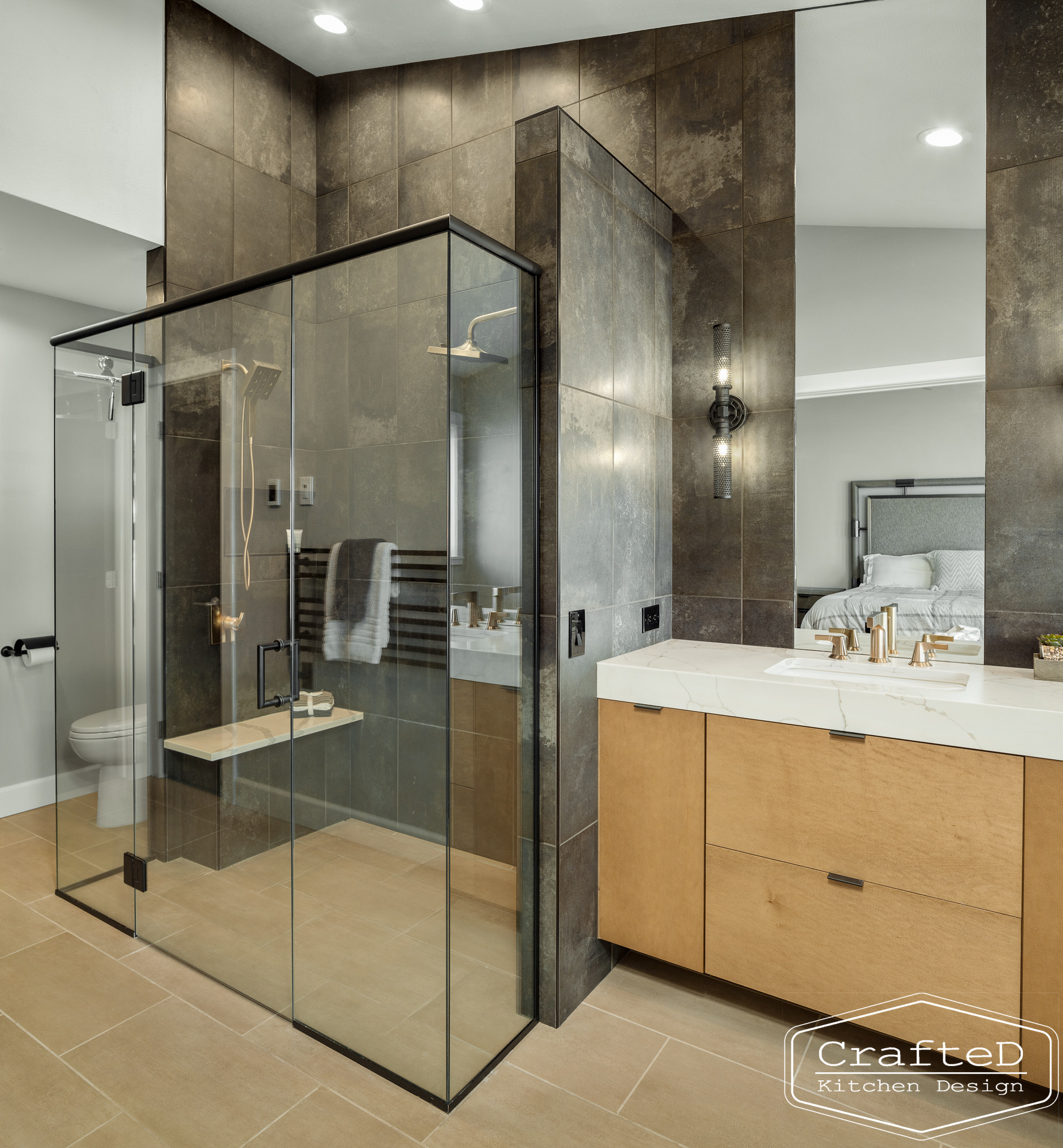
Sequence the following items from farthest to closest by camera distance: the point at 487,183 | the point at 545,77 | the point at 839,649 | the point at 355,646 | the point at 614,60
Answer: the point at 487,183 → the point at 545,77 → the point at 614,60 → the point at 839,649 → the point at 355,646

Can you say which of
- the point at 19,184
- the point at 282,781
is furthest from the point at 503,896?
the point at 19,184

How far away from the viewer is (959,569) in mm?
2131

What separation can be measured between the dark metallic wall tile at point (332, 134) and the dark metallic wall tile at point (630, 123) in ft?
3.97

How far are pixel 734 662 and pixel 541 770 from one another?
659 millimetres

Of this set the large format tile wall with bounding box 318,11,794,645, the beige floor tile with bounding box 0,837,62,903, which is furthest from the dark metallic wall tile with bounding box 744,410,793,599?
the beige floor tile with bounding box 0,837,62,903

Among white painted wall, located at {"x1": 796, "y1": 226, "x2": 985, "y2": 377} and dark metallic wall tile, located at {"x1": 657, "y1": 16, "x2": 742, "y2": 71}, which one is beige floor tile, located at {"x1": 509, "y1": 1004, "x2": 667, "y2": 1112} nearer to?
white painted wall, located at {"x1": 796, "y1": 226, "x2": 985, "y2": 377}

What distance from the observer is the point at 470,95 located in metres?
2.82

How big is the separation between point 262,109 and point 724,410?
7.72 ft

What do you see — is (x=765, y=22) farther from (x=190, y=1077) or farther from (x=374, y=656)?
(x=190, y=1077)

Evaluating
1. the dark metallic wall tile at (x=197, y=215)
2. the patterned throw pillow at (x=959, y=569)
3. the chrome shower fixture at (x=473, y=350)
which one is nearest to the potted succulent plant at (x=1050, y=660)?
the patterned throw pillow at (x=959, y=569)

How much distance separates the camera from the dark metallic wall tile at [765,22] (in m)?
2.26

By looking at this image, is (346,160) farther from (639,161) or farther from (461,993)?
(461,993)

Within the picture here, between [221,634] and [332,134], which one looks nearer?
[221,634]

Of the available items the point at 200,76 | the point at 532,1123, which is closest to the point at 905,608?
the point at 532,1123
